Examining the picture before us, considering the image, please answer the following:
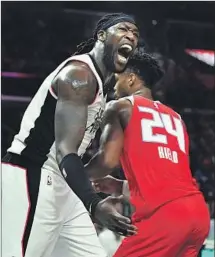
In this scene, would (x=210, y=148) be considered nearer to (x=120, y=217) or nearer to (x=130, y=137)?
(x=130, y=137)

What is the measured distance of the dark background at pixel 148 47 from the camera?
235 inches

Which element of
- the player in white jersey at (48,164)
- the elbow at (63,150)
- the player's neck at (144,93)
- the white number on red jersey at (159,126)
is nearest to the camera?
the elbow at (63,150)

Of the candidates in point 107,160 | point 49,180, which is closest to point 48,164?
point 49,180

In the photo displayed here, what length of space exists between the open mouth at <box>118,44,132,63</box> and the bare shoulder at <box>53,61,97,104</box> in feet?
0.55

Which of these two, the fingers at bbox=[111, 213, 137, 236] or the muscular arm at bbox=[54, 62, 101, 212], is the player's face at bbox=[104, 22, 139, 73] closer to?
the muscular arm at bbox=[54, 62, 101, 212]

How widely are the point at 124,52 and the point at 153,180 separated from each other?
0.51 m

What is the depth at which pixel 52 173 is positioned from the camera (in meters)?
2.60

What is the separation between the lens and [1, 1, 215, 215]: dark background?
19.6 ft

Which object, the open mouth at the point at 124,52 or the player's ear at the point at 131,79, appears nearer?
the open mouth at the point at 124,52

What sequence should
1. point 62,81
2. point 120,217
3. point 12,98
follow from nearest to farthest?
point 120,217
point 62,81
point 12,98

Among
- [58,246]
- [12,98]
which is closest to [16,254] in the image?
[58,246]

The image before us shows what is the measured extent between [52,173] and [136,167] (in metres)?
0.33

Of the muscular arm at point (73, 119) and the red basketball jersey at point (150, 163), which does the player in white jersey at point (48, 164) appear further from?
the red basketball jersey at point (150, 163)

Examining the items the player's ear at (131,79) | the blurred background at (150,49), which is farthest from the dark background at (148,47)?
the player's ear at (131,79)
